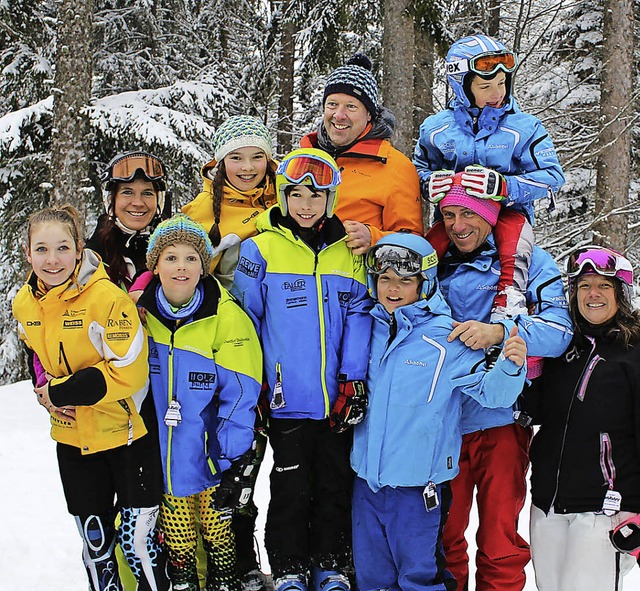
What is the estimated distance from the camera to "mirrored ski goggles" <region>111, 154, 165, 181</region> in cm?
384

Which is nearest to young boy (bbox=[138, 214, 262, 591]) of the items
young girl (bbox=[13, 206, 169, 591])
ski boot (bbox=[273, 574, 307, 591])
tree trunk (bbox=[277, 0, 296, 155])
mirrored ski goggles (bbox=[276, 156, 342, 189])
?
young girl (bbox=[13, 206, 169, 591])

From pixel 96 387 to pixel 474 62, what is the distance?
262 centimetres

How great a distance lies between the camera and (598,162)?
11.0 metres

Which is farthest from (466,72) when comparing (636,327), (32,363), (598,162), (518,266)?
(598,162)

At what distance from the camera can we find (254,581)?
12.7ft

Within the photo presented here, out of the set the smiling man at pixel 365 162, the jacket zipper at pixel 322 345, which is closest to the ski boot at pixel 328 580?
the jacket zipper at pixel 322 345

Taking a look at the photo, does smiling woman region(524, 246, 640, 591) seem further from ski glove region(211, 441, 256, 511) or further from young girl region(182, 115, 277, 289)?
young girl region(182, 115, 277, 289)

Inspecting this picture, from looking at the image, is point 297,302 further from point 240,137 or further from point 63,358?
point 63,358

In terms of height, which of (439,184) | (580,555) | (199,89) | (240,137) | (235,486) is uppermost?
(199,89)

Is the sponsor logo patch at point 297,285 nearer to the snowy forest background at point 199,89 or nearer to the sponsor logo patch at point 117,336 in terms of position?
the sponsor logo patch at point 117,336

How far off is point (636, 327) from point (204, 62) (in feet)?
53.6

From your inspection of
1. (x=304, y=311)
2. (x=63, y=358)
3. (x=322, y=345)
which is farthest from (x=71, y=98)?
(x=322, y=345)

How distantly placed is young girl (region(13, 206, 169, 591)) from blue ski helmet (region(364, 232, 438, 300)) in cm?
126

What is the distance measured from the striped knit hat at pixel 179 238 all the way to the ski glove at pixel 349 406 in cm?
98
